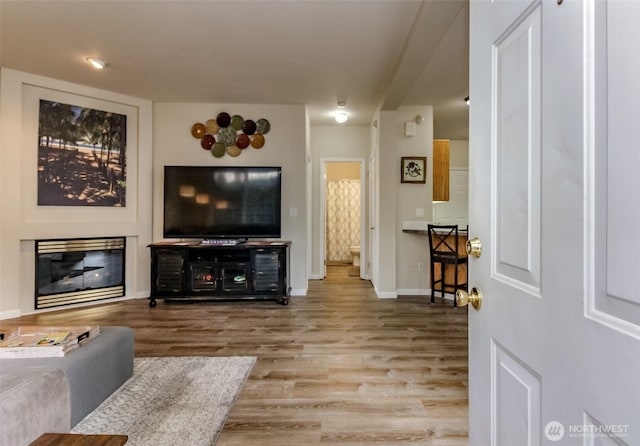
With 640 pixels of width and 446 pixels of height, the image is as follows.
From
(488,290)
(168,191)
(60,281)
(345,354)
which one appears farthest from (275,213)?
(488,290)

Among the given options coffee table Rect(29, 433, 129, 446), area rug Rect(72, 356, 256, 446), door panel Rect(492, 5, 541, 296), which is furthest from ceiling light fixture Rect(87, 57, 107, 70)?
door panel Rect(492, 5, 541, 296)

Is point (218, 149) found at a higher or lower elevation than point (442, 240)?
higher

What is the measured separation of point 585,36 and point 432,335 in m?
2.85

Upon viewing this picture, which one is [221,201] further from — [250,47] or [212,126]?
[250,47]

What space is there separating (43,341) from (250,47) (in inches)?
109

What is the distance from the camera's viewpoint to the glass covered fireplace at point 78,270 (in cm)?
366

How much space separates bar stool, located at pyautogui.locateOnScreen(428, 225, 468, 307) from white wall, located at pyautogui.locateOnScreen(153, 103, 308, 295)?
1753 mm

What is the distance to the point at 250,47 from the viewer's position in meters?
2.96

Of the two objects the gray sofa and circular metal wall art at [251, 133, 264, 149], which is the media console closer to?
circular metal wall art at [251, 133, 264, 149]

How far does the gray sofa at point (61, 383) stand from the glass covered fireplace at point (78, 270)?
93.1 inches

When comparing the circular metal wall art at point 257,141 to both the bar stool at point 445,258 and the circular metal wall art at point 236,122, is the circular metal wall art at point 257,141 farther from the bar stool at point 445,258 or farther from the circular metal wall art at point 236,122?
the bar stool at point 445,258

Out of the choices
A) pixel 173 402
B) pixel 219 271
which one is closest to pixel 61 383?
pixel 173 402

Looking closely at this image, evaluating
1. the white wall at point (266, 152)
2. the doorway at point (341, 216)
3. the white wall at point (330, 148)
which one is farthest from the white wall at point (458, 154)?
the white wall at point (266, 152)

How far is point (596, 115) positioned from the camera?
498 millimetres
